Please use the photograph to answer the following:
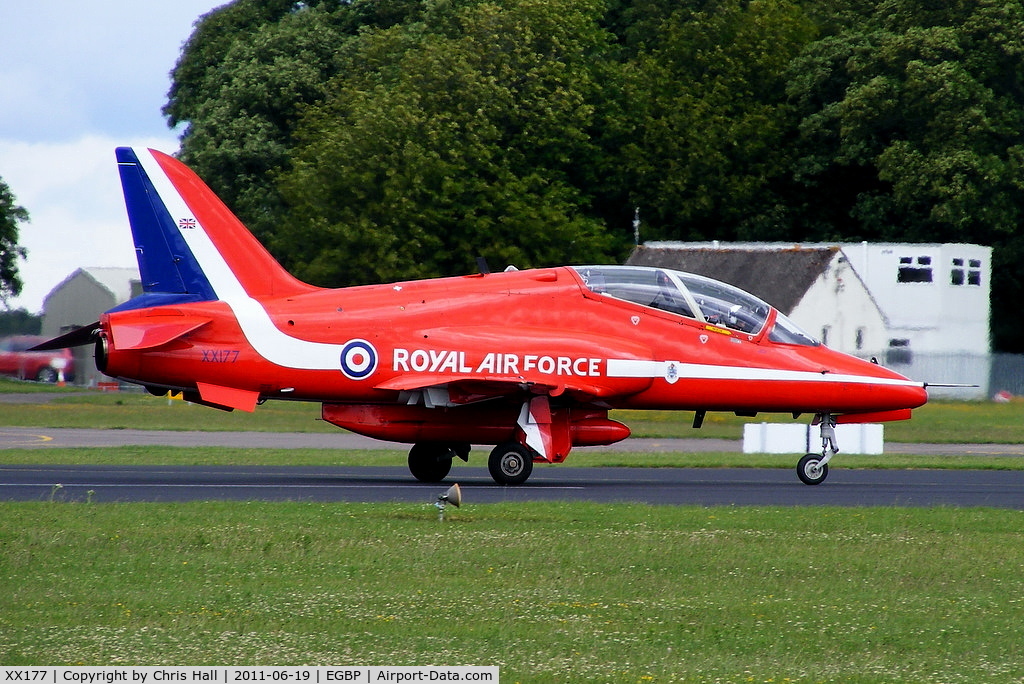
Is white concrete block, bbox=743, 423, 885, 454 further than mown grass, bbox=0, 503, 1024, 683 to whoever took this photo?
Yes

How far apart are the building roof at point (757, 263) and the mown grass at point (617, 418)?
20.4 ft

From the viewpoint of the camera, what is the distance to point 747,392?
21781 millimetres

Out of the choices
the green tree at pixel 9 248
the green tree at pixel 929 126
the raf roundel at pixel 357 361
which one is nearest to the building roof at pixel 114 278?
the green tree at pixel 9 248

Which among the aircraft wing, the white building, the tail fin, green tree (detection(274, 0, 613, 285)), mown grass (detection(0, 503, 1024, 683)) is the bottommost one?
mown grass (detection(0, 503, 1024, 683))

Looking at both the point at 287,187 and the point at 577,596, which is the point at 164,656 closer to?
the point at 577,596

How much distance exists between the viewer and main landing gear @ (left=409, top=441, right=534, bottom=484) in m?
20.5

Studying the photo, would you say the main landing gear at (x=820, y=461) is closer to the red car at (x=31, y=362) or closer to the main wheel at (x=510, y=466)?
the main wheel at (x=510, y=466)

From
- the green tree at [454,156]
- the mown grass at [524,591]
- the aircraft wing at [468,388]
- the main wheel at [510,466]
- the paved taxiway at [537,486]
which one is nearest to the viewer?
the mown grass at [524,591]

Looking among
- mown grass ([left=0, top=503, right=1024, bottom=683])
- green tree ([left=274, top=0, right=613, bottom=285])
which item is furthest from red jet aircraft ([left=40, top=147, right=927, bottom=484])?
green tree ([left=274, top=0, right=613, bottom=285])

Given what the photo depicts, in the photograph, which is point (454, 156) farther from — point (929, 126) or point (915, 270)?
point (929, 126)

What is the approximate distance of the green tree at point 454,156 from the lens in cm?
5138

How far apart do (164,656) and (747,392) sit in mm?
14566

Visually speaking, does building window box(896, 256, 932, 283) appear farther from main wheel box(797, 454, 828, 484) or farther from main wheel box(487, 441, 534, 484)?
main wheel box(487, 441, 534, 484)

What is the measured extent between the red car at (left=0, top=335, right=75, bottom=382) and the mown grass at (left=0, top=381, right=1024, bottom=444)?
4770 mm
